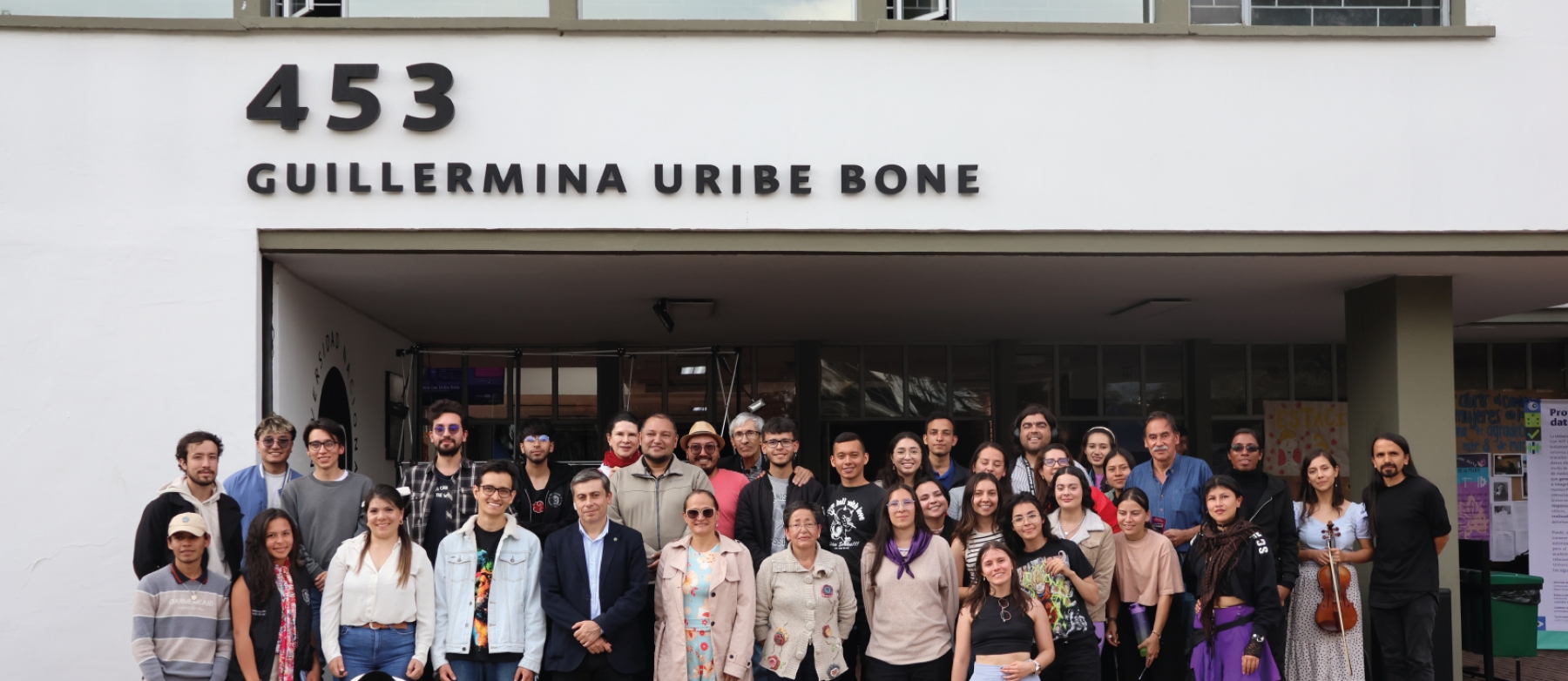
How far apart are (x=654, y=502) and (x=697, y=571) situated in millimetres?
627

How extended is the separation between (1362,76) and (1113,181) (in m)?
1.66

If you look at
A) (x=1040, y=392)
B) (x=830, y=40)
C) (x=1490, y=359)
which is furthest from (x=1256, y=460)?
(x=1490, y=359)

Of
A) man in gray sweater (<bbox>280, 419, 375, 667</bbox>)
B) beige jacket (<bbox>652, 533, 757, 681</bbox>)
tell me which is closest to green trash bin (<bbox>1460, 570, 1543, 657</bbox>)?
beige jacket (<bbox>652, 533, 757, 681</bbox>)

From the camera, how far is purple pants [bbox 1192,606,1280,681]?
6051 mm

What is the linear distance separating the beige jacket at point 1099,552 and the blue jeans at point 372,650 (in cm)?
318

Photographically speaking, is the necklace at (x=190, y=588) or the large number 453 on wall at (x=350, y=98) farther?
the large number 453 on wall at (x=350, y=98)

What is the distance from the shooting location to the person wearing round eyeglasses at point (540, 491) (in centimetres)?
635

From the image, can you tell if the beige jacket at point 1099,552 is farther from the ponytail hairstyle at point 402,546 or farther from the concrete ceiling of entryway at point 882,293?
the ponytail hairstyle at point 402,546

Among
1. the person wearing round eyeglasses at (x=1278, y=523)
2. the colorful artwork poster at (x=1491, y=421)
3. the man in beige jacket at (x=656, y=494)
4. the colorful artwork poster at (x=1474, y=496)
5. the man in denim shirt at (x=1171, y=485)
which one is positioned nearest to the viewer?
the man in beige jacket at (x=656, y=494)

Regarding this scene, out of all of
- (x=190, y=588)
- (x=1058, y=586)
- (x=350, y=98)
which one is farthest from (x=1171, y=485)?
(x=350, y=98)

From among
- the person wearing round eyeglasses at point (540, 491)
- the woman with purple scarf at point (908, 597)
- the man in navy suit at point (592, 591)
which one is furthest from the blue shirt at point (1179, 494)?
the person wearing round eyeglasses at point (540, 491)

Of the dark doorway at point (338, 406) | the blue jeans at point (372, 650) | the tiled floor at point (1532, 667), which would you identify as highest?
the dark doorway at point (338, 406)

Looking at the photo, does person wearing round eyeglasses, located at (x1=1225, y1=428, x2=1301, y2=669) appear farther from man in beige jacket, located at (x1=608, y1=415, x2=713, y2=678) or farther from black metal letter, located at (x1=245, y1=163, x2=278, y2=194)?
black metal letter, located at (x1=245, y1=163, x2=278, y2=194)

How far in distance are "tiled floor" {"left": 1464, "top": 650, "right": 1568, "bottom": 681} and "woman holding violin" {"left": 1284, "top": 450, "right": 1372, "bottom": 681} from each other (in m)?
3.10
